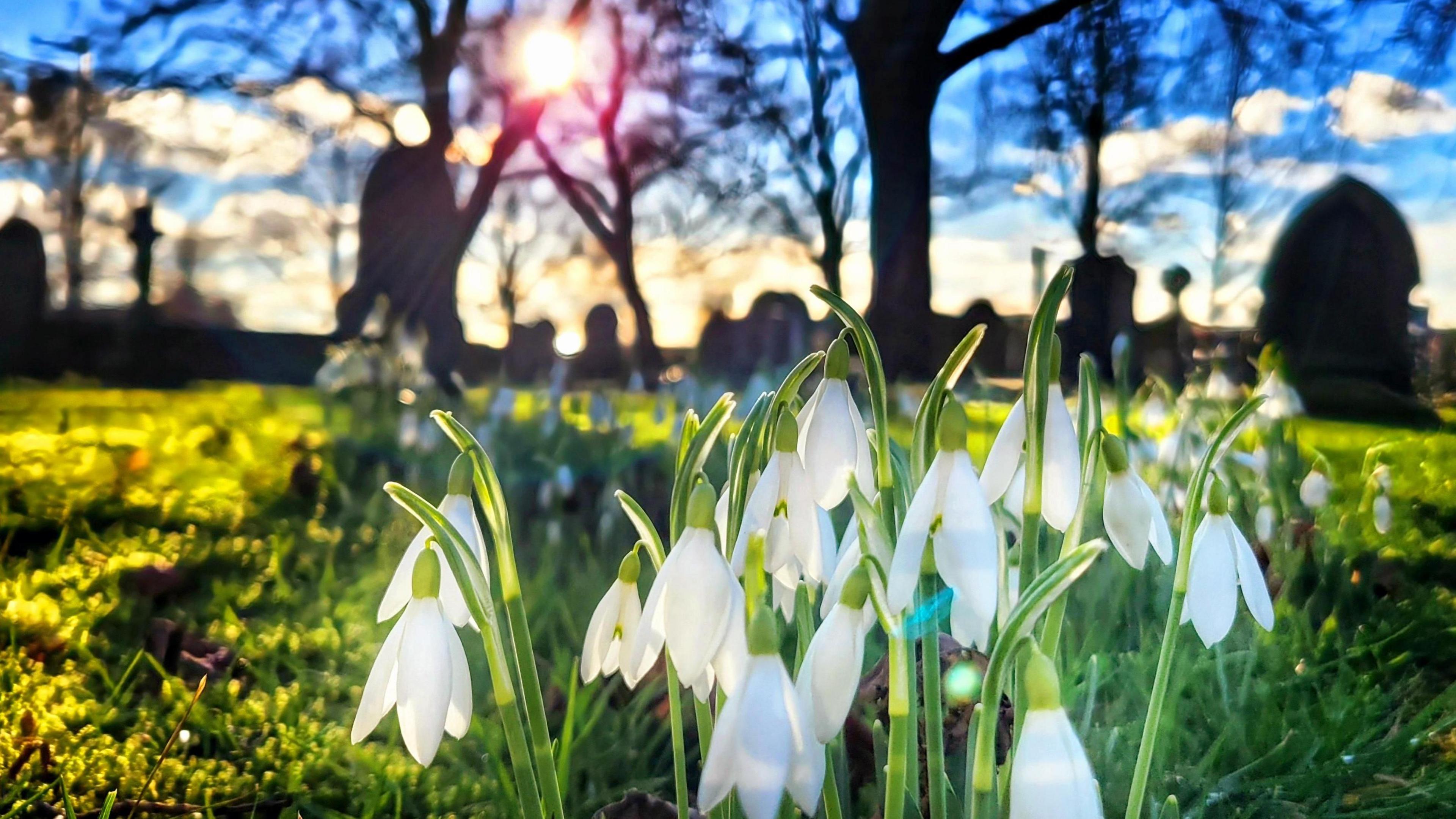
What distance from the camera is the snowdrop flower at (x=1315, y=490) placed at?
4.64 feet

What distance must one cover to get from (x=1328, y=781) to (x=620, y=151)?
1.34m

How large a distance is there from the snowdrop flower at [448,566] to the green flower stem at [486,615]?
0.01 meters

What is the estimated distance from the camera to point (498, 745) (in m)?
0.94

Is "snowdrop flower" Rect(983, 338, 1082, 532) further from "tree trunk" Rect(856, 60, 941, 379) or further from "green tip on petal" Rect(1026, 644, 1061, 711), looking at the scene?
"tree trunk" Rect(856, 60, 941, 379)

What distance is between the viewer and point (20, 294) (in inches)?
A: 65.7

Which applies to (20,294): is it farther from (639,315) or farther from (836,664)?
(836,664)

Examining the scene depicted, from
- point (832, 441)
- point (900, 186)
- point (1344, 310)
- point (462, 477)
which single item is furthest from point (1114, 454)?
point (1344, 310)

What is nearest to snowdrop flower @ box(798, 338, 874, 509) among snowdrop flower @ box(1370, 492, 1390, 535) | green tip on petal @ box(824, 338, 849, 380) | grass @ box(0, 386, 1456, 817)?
green tip on petal @ box(824, 338, 849, 380)

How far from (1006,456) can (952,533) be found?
0.13 m

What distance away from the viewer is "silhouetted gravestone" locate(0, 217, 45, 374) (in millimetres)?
1663

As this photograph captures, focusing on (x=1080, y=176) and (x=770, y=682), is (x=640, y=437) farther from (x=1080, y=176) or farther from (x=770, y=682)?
(x=770, y=682)

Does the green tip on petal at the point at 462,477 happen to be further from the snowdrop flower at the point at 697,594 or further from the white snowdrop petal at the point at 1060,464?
the white snowdrop petal at the point at 1060,464

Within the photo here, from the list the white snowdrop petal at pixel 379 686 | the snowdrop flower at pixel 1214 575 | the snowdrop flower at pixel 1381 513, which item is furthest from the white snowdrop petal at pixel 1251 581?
the snowdrop flower at pixel 1381 513

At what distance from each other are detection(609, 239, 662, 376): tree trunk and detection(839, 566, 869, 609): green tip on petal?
128 centimetres
